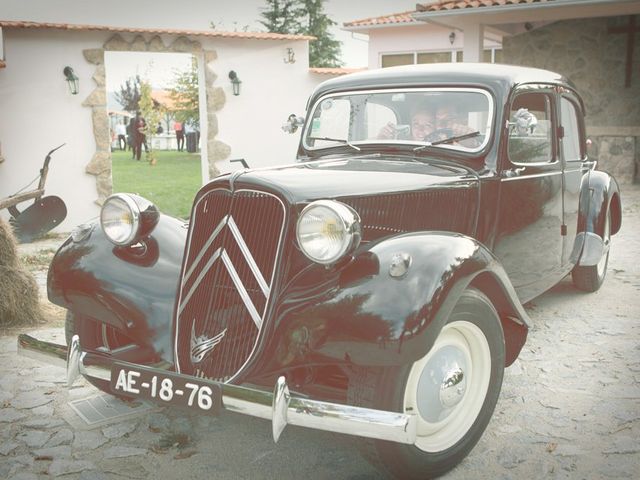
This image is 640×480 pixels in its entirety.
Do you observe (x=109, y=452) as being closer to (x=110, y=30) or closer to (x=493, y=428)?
(x=493, y=428)

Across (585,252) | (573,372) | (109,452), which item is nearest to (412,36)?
(585,252)

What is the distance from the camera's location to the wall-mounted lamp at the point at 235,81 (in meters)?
9.95

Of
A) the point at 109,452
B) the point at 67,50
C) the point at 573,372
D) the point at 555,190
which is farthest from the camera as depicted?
the point at 67,50

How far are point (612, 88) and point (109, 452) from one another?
39.2 ft

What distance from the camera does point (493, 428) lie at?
117 inches

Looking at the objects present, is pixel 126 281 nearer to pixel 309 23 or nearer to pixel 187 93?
pixel 187 93

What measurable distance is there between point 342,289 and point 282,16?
31.7 m

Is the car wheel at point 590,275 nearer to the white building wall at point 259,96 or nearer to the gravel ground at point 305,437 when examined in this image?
the gravel ground at point 305,437

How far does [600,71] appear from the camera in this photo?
1227cm

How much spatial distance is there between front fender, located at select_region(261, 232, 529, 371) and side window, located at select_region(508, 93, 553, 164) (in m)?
1.12

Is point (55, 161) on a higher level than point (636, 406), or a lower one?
higher

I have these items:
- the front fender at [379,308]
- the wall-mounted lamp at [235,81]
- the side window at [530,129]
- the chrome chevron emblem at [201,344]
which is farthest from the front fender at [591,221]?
the wall-mounted lamp at [235,81]

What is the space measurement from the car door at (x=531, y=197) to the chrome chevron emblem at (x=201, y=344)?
1.70 metres

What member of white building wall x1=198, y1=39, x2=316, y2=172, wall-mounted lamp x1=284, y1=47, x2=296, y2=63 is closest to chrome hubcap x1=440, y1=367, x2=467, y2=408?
white building wall x1=198, y1=39, x2=316, y2=172
